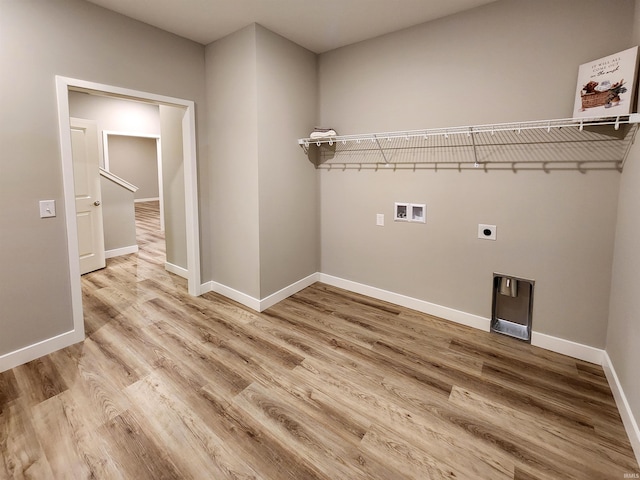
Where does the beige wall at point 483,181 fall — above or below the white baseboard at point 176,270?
above

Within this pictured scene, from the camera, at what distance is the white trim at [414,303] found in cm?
296

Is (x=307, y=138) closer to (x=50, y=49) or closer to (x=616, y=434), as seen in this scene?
(x=50, y=49)

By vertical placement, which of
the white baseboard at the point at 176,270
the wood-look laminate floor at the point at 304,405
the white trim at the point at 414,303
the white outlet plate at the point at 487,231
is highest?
the white outlet plate at the point at 487,231

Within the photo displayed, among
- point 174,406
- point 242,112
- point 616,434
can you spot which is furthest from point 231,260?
point 616,434

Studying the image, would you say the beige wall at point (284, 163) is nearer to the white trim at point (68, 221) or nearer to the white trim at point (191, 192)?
the white trim at point (191, 192)

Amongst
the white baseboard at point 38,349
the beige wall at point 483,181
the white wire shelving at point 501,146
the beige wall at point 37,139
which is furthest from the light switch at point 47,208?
the beige wall at point 483,181

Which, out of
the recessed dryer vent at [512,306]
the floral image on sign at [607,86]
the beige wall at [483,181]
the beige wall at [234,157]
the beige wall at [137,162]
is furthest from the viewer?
the beige wall at [137,162]

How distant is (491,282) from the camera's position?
9.27ft

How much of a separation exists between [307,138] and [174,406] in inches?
108

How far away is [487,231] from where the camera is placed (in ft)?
9.15

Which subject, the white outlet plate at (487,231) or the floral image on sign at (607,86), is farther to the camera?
the white outlet plate at (487,231)

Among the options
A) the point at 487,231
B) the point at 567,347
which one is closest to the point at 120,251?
the point at 487,231

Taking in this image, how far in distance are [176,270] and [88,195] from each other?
1.53 m

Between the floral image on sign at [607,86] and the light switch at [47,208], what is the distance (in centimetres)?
379
